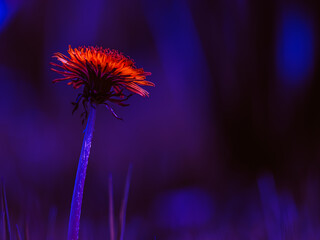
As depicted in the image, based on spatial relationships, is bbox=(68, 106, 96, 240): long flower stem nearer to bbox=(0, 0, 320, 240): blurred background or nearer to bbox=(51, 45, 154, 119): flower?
bbox=(51, 45, 154, 119): flower

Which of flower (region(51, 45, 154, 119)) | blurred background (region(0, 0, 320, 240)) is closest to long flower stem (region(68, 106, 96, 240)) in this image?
flower (region(51, 45, 154, 119))

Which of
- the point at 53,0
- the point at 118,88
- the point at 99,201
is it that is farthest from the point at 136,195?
the point at 118,88

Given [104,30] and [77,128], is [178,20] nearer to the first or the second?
[104,30]

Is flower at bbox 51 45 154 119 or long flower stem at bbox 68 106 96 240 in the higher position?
flower at bbox 51 45 154 119

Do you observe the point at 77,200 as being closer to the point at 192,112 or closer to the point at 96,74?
the point at 96,74

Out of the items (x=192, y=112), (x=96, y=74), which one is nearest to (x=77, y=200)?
(x=96, y=74)

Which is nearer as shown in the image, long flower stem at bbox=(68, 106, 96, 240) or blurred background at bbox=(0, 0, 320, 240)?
long flower stem at bbox=(68, 106, 96, 240)

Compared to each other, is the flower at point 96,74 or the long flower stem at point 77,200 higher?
the flower at point 96,74

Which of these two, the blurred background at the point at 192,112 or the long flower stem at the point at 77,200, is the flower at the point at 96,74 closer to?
the long flower stem at the point at 77,200

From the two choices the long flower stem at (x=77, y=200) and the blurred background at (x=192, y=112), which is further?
the blurred background at (x=192, y=112)

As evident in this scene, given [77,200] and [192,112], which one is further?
[192,112]

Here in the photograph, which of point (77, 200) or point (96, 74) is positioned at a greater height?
point (96, 74)

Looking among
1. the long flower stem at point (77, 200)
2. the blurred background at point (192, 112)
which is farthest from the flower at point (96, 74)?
the blurred background at point (192, 112)
